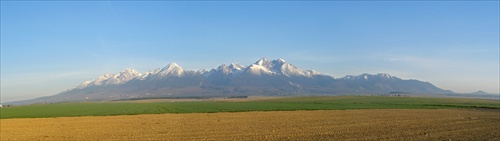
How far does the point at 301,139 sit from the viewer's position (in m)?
26.6

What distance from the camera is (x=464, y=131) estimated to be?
3111 cm

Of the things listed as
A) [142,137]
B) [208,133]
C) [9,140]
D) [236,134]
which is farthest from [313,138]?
[9,140]

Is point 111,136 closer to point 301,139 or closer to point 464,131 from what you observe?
point 301,139

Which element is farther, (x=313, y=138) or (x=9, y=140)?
(x=9, y=140)

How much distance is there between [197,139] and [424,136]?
44.5 feet

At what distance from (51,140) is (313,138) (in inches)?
651

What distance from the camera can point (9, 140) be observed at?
1211 inches

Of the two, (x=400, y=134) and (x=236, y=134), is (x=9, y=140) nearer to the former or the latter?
(x=236, y=134)

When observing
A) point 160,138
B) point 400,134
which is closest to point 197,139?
point 160,138

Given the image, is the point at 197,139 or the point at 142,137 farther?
the point at 142,137

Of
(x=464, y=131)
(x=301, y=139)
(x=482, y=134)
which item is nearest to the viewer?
(x=301, y=139)

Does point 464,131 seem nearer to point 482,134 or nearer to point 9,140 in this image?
point 482,134

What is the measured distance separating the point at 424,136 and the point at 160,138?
Result: 1609 cm

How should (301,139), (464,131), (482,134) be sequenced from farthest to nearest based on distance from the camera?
(464,131) → (482,134) → (301,139)
